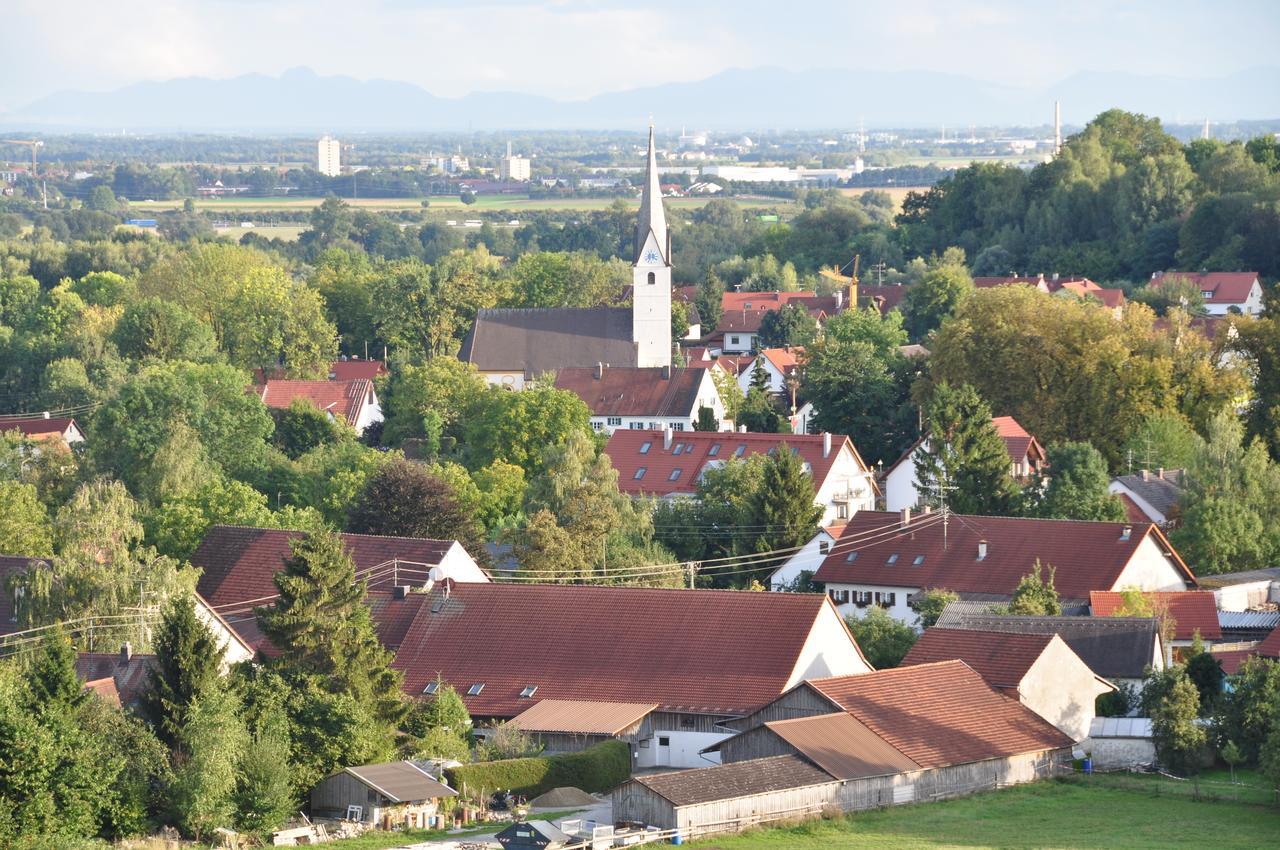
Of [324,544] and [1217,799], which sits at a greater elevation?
[324,544]

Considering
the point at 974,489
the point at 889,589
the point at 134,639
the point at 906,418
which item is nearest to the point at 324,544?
the point at 134,639

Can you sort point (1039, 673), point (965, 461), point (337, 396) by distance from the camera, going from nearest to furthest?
point (1039, 673)
point (965, 461)
point (337, 396)

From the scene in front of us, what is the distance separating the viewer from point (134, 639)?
39406mm

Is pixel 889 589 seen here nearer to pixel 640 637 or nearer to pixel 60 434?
pixel 640 637

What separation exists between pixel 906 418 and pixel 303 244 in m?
139

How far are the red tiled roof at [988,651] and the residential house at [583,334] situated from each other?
48.6 meters

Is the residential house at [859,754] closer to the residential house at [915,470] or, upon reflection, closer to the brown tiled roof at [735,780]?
the brown tiled roof at [735,780]

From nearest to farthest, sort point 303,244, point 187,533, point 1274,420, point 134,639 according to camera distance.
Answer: point 134,639
point 187,533
point 1274,420
point 303,244

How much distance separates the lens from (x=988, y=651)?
39406 mm

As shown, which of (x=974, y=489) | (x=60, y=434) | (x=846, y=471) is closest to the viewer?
(x=974, y=489)

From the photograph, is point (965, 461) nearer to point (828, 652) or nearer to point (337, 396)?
point (828, 652)

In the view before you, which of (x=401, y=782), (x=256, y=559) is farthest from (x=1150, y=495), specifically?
(x=401, y=782)

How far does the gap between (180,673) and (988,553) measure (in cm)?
2129

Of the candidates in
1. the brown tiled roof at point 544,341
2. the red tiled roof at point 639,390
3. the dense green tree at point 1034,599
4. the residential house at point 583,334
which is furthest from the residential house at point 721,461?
the brown tiled roof at point 544,341
